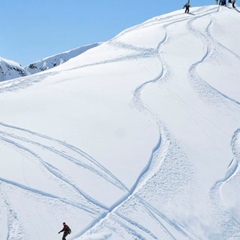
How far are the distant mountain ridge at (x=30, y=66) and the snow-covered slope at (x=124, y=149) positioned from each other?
4239 inches

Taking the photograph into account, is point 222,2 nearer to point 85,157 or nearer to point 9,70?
point 85,157

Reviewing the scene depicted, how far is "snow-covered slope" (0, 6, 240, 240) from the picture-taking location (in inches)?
556

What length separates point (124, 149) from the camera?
719 inches

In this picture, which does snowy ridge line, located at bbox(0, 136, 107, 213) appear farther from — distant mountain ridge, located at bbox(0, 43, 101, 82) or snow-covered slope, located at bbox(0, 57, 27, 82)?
snow-covered slope, located at bbox(0, 57, 27, 82)

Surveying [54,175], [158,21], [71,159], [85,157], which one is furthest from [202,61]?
[54,175]

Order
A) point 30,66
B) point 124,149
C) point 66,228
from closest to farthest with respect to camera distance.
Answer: point 66,228 → point 124,149 → point 30,66

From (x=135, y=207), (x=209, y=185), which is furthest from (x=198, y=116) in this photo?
(x=135, y=207)

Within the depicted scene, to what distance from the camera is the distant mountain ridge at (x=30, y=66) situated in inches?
5297

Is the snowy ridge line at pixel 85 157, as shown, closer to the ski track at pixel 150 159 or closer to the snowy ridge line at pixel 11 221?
the ski track at pixel 150 159

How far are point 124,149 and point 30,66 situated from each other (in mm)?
138432

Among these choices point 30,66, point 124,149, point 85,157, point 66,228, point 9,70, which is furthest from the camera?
point 30,66

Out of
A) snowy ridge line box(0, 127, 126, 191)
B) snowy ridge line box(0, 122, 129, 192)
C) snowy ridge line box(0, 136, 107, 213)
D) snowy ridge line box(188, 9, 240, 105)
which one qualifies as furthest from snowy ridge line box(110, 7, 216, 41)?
snowy ridge line box(0, 136, 107, 213)

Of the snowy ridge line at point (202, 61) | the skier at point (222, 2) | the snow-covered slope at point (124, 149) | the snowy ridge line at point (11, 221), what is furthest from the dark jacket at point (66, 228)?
the skier at point (222, 2)

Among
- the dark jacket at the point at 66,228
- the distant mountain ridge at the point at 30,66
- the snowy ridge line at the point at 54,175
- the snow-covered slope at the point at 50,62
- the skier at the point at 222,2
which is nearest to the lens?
the dark jacket at the point at 66,228
